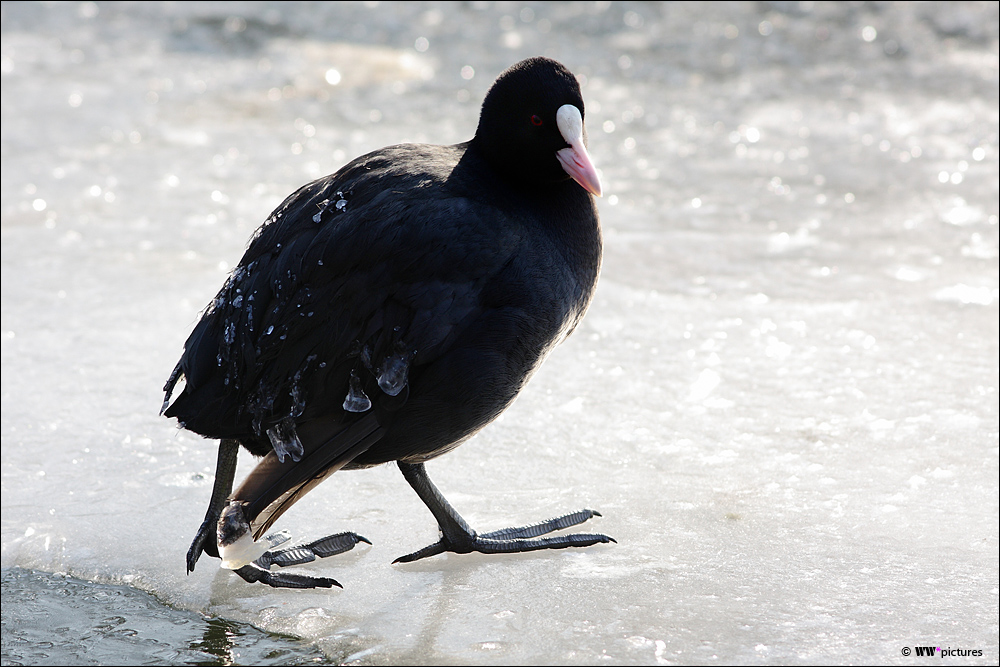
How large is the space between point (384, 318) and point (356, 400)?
0.21 meters

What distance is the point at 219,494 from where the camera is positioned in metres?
2.77

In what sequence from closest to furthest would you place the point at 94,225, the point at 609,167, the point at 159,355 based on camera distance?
the point at 159,355, the point at 94,225, the point at 609,167

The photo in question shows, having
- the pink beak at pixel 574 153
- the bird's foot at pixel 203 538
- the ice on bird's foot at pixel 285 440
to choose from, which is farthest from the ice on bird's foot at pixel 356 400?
the pink beak at pixel 574 153

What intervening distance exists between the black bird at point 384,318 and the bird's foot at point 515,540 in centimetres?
→ 26

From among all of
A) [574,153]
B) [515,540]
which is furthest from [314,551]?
[574,153]

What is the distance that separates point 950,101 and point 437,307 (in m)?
5.18

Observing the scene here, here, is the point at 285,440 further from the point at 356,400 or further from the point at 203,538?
the point at 203,538

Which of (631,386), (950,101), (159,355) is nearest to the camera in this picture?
(631,386)

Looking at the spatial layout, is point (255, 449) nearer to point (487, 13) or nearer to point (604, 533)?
point (604, 533)

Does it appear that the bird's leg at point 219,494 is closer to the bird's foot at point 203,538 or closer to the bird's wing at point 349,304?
the bird's foot at point 203,538

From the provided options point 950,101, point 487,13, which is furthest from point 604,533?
point 487,13

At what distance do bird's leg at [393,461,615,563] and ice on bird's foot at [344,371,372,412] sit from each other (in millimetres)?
327

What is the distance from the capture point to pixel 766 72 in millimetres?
7148

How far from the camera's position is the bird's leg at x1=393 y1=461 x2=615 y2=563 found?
271 cm
